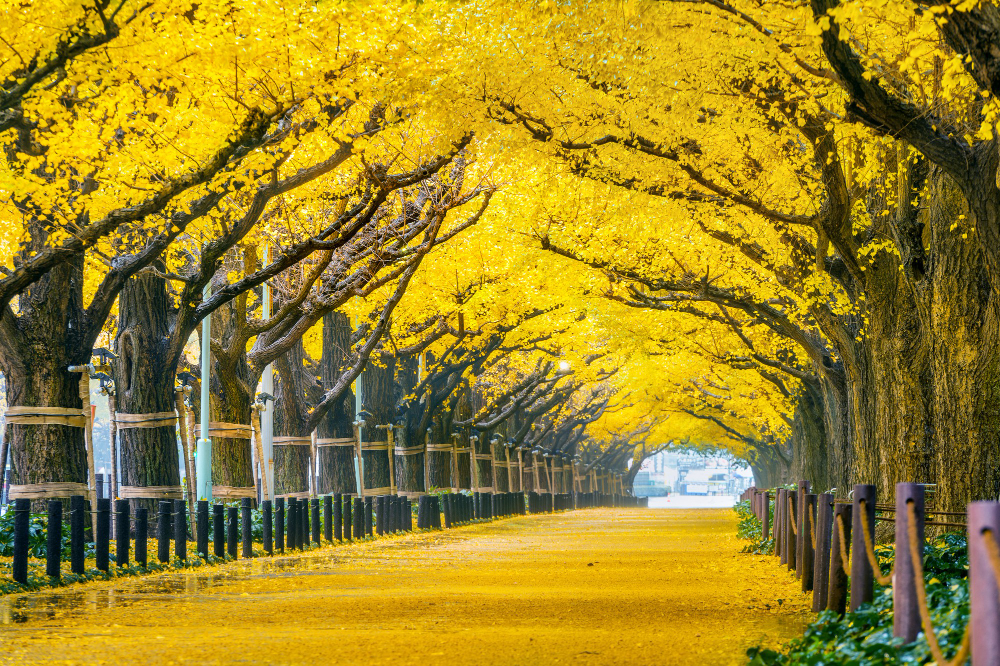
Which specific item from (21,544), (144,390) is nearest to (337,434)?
(144,390)

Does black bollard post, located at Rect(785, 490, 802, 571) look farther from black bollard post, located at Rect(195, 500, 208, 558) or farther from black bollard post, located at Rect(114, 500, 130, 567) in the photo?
black bollard post, located at Rect(114, 500, 130, 567)

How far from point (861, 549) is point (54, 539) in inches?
346

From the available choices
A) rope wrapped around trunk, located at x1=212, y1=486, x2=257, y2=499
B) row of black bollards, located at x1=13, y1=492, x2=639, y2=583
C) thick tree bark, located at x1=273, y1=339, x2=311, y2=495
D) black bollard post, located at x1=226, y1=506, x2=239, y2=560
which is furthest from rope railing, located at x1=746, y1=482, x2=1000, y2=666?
thick tree bark, located at x1=273, y1=339, x2=311, y2=495

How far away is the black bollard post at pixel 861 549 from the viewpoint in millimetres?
8250

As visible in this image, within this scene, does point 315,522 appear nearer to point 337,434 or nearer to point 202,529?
point 202,529

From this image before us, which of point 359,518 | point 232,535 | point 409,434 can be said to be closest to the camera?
point 232,535

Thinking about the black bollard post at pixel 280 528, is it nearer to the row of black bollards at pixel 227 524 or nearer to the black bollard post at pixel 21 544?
the row of black bollards at pixel 227 524

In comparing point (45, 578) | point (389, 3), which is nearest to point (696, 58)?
point (389, 3)

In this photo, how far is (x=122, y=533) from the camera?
1478cm

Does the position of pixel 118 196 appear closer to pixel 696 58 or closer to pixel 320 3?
pixel 320 3

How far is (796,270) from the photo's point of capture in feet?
69.0

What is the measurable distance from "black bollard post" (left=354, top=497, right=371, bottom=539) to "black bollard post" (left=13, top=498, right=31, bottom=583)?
1140 cm

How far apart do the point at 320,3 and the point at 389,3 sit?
134cm

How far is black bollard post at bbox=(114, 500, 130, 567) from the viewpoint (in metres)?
14.8
